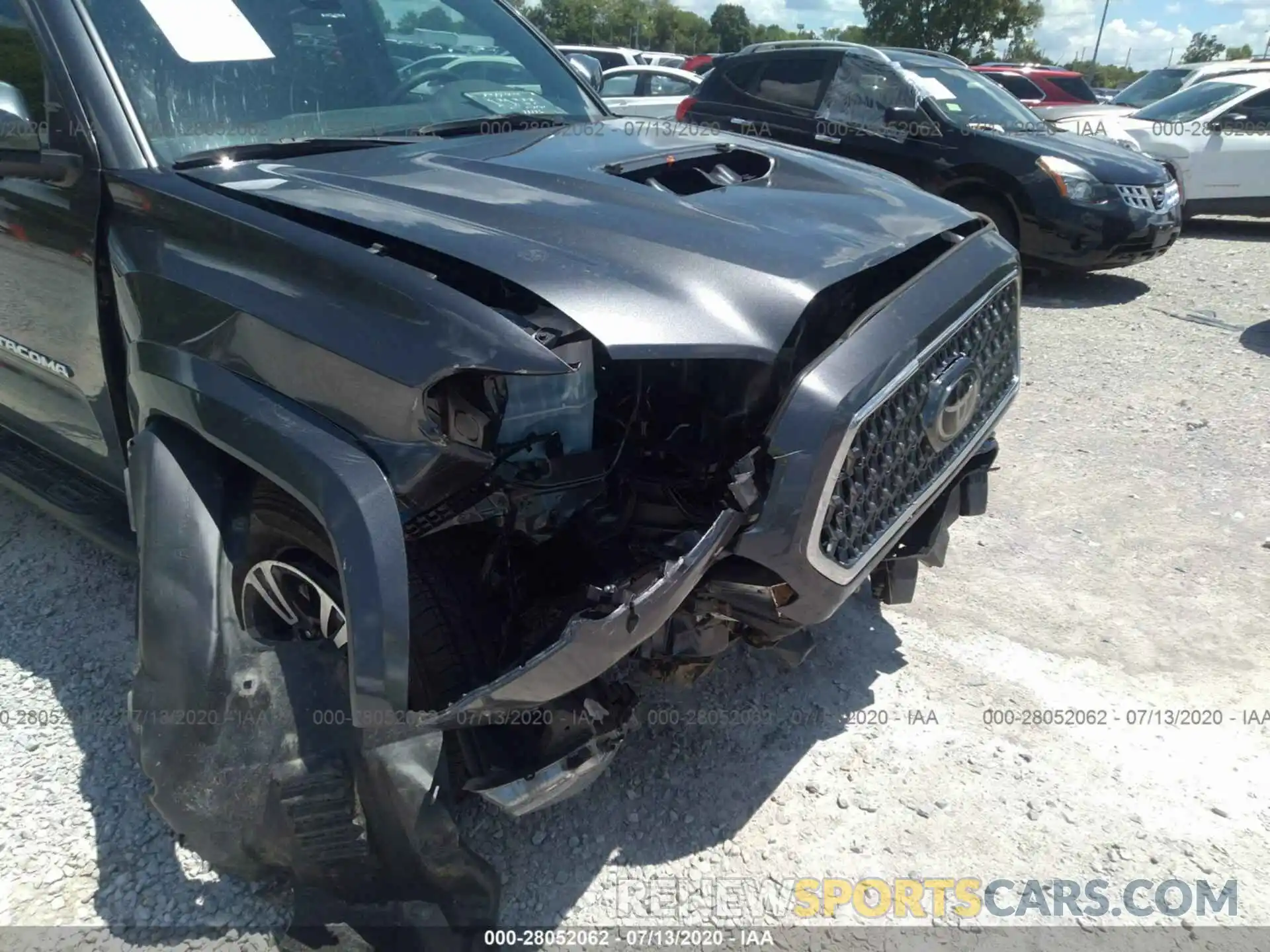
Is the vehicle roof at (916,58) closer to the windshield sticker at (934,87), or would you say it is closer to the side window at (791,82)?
the windshield sticker at (934,87)

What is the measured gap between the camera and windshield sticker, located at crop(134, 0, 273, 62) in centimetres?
250

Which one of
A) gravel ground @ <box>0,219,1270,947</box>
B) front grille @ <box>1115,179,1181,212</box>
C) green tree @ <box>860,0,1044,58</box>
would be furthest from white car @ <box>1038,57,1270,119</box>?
green tree @ <box>860,0,1044,58</box>

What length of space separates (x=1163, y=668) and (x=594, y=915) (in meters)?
2.01

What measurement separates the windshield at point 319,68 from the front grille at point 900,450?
5.56ft

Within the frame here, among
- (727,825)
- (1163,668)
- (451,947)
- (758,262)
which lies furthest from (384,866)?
(1163,668)

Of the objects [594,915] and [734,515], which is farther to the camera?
[594,915]

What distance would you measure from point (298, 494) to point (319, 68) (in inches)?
65.1

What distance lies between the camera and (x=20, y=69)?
254 cm

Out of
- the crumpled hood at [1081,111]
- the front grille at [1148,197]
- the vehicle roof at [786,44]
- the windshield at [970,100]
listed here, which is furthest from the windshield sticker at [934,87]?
the crumpled hood at [1081,111]

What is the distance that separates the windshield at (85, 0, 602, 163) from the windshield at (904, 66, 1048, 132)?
15.2 ft

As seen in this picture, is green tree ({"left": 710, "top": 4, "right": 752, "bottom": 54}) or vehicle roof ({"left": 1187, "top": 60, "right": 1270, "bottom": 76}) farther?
green tree ({"left": 710, "top": 4, "right": 752, "bottom": 54})

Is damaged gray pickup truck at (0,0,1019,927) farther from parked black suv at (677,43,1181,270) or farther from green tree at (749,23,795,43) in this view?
green tree at (749,23,795,43)

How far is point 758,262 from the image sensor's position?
2006 millimetres

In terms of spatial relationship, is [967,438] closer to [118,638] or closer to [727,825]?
[727,825]
